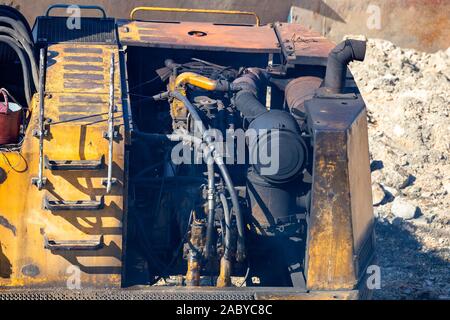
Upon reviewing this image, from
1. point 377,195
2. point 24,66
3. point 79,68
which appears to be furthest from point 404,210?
point 24,66

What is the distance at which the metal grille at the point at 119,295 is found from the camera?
203 inches

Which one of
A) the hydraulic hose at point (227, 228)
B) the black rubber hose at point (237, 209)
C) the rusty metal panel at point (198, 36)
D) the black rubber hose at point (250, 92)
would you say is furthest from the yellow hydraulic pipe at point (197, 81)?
the hydraulic hose at point (227, 228)

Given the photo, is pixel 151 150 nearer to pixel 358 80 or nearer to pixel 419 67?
pixel 358 80

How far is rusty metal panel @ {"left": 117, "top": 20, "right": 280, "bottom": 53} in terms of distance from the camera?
6801 mm

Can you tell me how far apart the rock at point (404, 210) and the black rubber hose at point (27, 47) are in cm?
413

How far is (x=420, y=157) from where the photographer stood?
31.3 ft

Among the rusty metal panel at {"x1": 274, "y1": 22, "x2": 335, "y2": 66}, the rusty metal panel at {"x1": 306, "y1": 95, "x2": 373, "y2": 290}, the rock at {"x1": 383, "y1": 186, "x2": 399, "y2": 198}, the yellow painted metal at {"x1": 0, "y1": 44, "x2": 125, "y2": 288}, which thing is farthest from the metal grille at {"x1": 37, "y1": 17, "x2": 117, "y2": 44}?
the rock at {"x1": 383, "y1": 186, "x2": 399, "y2": 198}

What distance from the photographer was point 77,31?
6.38 m

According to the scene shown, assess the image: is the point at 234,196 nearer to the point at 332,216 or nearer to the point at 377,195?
the point at 332,216

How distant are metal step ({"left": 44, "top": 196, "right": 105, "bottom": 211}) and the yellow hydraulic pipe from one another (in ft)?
5.29

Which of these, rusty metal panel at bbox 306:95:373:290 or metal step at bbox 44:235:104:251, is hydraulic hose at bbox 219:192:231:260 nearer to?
rusty metal panel at bbox 306:95:373:290

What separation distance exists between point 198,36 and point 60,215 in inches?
100
